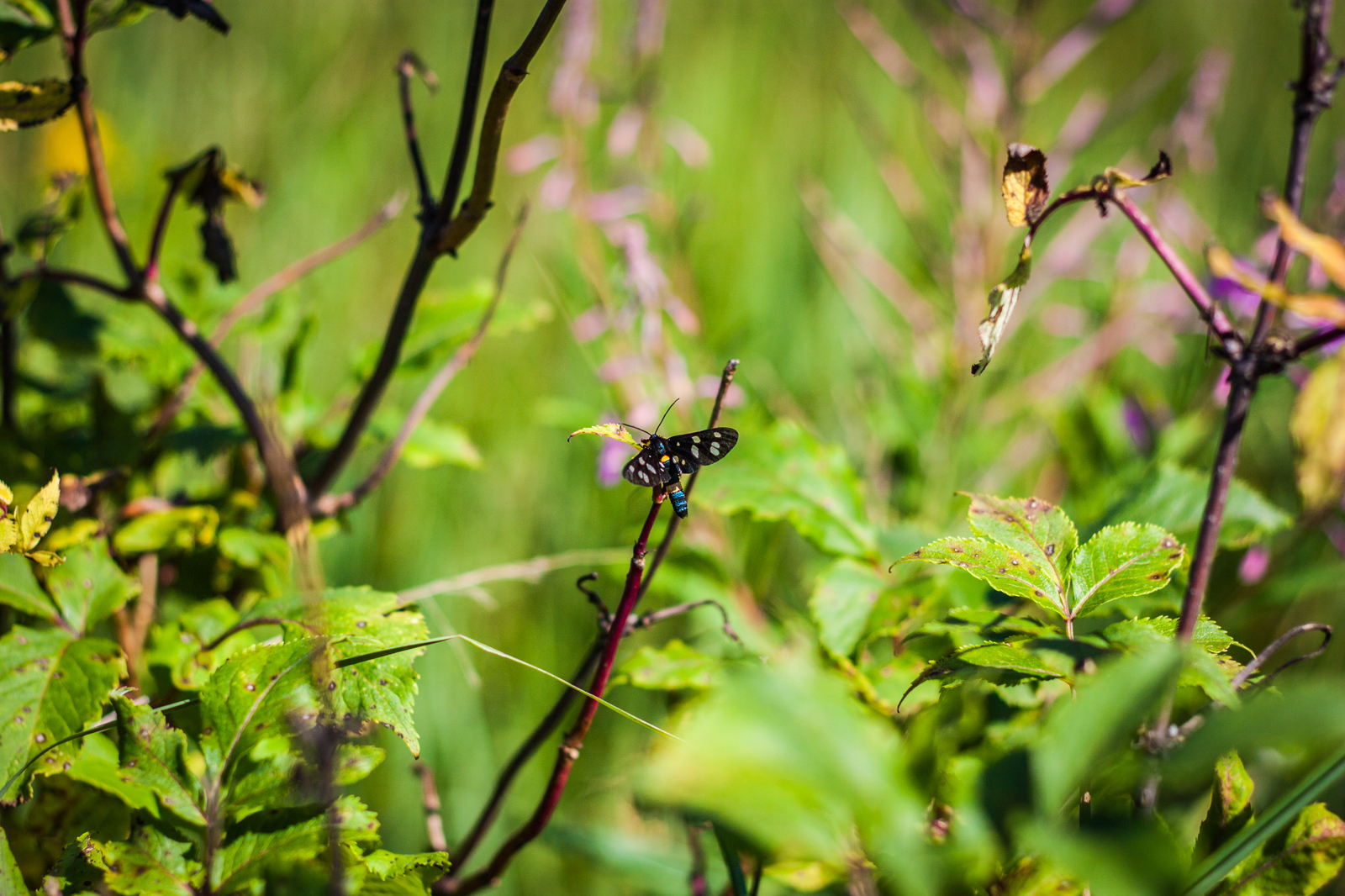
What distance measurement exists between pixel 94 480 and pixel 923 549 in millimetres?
738

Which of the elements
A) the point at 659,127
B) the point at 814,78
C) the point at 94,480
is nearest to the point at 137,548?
the point at 94,480

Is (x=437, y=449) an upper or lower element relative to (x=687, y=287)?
lower

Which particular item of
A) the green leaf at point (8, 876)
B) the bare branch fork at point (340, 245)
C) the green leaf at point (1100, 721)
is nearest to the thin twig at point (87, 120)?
the bare branch fork at point (340, 245)

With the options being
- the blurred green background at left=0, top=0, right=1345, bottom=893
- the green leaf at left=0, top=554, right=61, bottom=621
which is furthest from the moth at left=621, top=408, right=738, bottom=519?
the green leaf at left=0, top=554, right=61, bottom=621

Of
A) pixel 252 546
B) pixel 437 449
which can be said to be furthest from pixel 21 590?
pixel 437 449

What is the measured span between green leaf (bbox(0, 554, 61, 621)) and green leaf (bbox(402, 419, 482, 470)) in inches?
13.3

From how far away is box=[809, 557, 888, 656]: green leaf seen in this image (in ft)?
2.40

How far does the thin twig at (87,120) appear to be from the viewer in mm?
703

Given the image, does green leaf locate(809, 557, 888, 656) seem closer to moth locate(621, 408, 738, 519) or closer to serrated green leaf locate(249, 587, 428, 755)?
moth locate(621, 408, 738, 519)

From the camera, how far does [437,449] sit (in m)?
0.92

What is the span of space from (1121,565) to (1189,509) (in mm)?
297

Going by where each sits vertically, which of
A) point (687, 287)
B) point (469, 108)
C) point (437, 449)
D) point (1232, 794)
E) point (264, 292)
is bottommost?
point (1232, 794)

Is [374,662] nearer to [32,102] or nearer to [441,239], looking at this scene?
[441,239]

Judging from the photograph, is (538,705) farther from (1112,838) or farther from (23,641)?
(1112,838)
